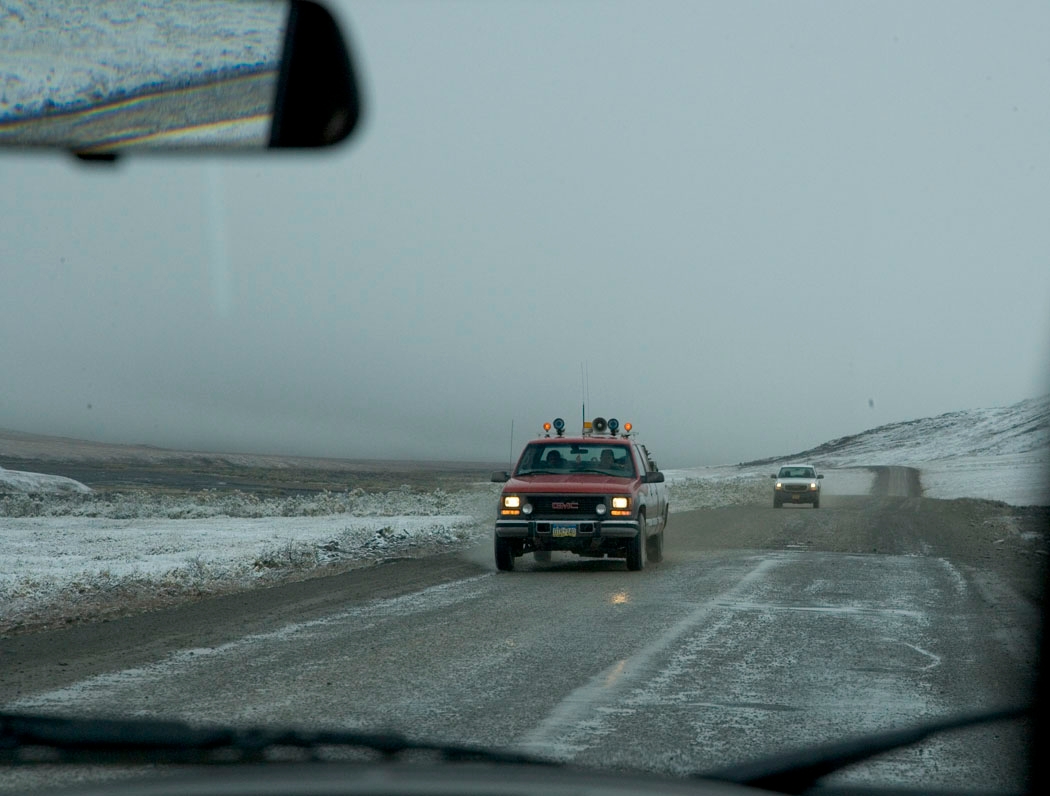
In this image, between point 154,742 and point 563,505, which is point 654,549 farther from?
point 154,742

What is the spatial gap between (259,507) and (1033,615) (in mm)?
30425

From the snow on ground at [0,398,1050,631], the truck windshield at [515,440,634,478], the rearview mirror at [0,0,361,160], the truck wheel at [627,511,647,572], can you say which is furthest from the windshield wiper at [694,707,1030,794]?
the truck windshield at [515,440,634,478]

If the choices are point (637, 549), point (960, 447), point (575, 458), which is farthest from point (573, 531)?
point (960, 447)

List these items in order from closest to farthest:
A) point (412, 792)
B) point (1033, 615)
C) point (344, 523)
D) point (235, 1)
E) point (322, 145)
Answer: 1. point (412, 792)
2. point (235, 1)
3. point (322, 145)
4. point (1033, 615)
5. point (344, 523)

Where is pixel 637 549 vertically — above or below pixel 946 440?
below

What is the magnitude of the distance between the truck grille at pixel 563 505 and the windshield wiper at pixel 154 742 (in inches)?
501

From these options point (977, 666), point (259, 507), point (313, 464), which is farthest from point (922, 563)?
point (313, 464)

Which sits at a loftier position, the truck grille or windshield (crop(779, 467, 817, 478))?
windshield (crop(779, 467, 817, 478))

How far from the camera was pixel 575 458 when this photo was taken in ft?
53.5

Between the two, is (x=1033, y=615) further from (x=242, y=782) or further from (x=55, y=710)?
(x=242, y=782)

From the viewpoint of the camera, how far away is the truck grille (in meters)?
15.2

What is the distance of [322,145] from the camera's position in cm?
344

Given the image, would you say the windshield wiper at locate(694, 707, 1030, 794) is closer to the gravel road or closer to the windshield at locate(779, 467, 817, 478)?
the gravel road

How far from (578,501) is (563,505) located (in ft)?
0.70
